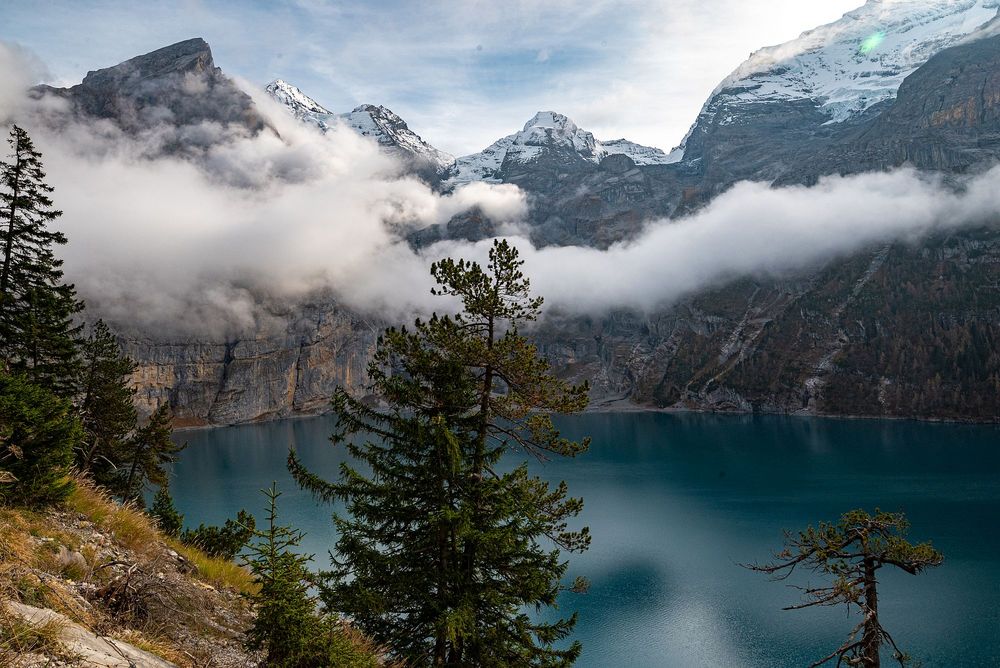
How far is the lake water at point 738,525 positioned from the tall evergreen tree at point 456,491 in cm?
3548

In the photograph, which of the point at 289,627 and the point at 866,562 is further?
the point at 866,562

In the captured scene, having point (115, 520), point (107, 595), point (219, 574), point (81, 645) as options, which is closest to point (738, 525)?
point (219, 574)

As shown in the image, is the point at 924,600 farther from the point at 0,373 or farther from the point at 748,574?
the point at 0,373

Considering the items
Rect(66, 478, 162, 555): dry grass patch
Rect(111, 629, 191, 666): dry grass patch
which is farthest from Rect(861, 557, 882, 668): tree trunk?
Rect(66, 478, 162, 555): dry grass patch

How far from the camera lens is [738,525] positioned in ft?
268

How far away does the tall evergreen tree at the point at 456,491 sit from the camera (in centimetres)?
1266

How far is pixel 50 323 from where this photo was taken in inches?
940

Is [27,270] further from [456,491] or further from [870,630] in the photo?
[870,630]

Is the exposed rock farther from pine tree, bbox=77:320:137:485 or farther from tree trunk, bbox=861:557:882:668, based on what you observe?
pine tree, bbox=77:320:137:485

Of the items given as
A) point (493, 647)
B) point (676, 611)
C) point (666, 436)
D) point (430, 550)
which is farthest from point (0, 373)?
point (666, 436)

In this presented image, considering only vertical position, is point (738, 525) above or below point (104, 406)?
below

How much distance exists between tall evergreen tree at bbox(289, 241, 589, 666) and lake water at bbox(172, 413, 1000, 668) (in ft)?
116

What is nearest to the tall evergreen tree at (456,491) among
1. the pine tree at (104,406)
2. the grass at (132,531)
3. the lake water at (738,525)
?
the grass at (132,531)

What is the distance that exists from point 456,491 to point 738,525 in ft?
266
